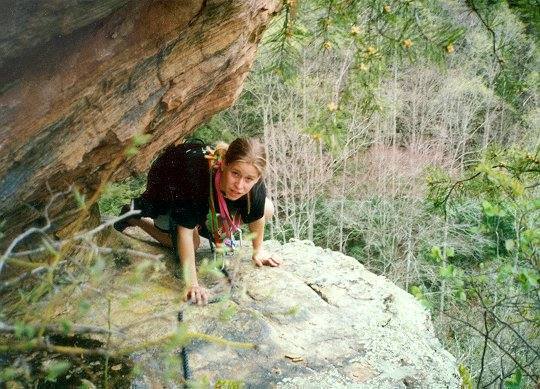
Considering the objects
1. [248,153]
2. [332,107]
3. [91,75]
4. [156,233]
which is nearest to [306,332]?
[248,153]

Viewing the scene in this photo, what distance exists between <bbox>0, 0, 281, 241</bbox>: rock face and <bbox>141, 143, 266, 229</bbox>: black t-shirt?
17.0 inches

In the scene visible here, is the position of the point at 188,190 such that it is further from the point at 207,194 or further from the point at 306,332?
A: the point at 306,332

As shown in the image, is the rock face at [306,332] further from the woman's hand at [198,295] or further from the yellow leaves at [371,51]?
the yellow leaves at [371,51]

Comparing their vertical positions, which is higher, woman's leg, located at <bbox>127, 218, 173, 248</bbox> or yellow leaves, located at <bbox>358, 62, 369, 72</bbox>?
yellow leaves, located at <bbox>358, 62, 369, 72</bbox>

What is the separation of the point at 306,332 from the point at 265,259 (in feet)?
3.51

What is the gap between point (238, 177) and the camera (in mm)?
3428

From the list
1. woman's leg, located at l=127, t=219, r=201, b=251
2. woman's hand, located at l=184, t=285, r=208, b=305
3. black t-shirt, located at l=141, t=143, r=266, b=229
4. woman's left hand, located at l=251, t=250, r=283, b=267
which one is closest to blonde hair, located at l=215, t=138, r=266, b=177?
black t-shirt, located at l=141, t=143, r=266, b=229

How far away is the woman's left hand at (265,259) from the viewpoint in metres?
4.36

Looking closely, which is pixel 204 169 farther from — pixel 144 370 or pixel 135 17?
pixel 144 370

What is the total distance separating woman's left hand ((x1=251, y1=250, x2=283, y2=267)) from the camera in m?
4.36

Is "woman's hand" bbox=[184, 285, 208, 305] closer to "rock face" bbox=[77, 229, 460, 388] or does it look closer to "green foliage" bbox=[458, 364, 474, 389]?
"rock face" bbox=[77, 229, 460, 388]

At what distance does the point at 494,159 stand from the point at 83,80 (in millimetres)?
2691

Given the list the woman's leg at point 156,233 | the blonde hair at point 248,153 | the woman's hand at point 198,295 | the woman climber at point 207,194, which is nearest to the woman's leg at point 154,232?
the woman's leg at point 156,233

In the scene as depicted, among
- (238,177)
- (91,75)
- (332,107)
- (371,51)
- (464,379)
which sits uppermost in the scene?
(91,75)
